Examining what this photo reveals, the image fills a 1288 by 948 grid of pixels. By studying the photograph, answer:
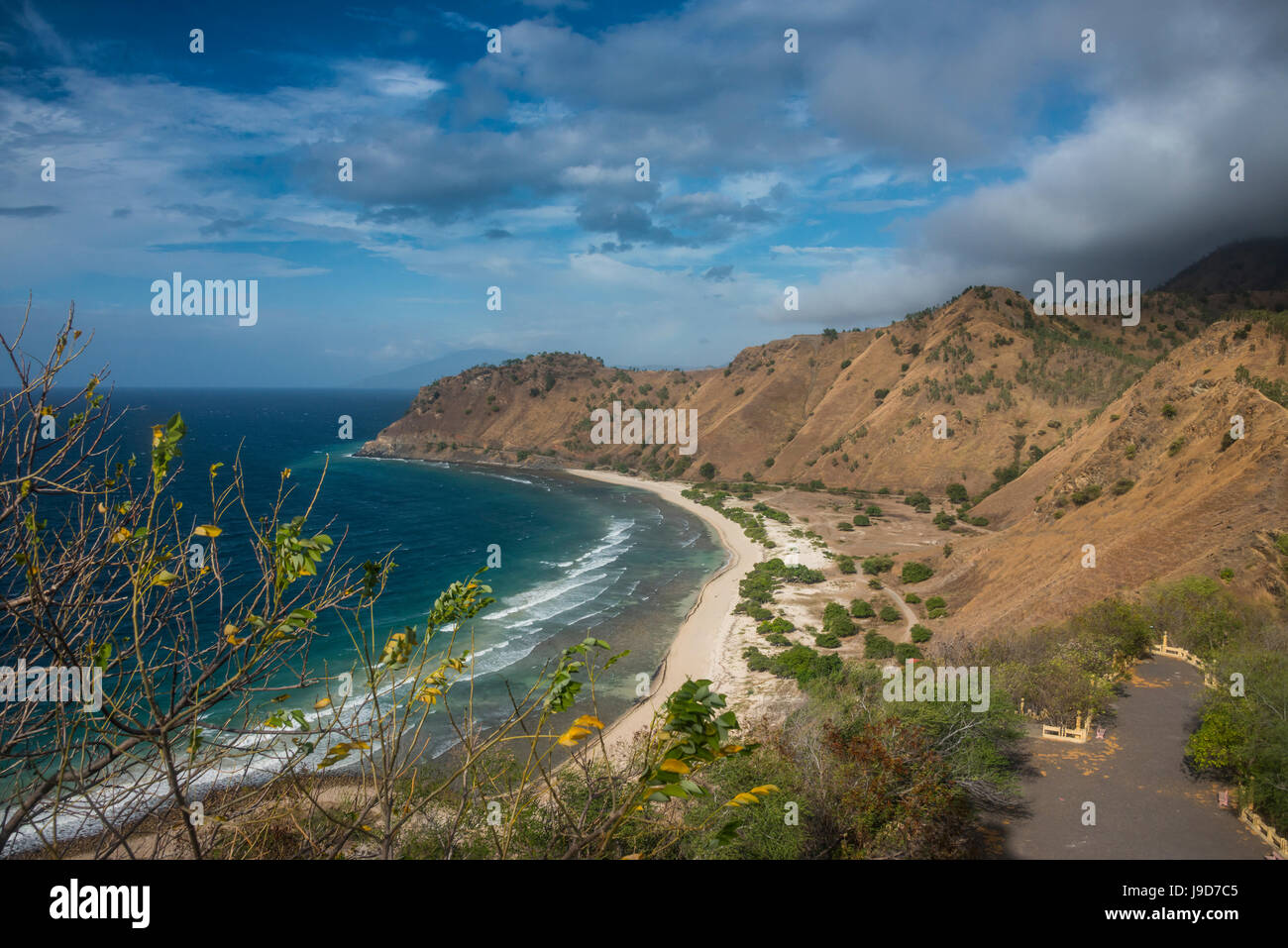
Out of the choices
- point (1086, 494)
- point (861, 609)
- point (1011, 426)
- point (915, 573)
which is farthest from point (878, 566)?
point (1011, 426)

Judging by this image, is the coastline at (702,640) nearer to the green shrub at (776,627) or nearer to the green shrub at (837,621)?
the green shrub at (776,627)

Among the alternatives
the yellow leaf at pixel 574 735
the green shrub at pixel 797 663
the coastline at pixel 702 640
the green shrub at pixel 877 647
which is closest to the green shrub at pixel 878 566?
the coastline at pixel 702 640

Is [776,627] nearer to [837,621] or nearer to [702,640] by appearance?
[837,621]

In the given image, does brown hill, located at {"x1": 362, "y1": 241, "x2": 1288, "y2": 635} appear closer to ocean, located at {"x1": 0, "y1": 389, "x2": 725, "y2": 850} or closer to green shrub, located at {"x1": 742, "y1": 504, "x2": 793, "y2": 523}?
green shrub, located at {"x1": 742, "y1": 504, "x2": 793, "y2": 523}

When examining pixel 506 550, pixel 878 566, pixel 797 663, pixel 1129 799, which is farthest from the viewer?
pixel 506 550
